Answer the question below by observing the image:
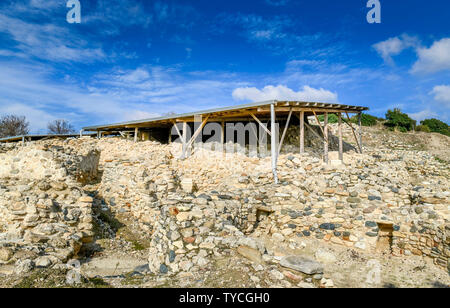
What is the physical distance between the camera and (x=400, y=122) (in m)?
26.3

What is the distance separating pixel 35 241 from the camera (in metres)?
5.06

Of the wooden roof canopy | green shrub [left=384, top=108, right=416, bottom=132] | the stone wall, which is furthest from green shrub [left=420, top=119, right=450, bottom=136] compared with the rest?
the stone wall

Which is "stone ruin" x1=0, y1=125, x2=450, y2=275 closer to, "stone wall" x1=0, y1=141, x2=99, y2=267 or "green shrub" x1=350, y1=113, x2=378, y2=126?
"stone wall" x1=0, y1=141, x2=99, y2=267

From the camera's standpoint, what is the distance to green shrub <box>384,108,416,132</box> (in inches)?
1030

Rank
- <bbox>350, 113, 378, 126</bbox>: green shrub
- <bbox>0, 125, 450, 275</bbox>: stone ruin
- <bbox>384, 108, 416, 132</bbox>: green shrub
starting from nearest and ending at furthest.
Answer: <bbox>0, 125, 450, 275</bbox>: stone ruin, <bbox>384, 108, 416, 132</bbox>: green shrub, <bbox>350, 113, 378, 126</bbox>: green shrub

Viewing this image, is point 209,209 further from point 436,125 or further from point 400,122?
point 436,125

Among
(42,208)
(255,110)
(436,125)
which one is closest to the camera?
(42,208)

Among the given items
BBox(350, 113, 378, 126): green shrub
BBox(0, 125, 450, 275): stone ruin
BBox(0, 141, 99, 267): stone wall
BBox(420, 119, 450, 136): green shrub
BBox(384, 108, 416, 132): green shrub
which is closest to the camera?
BBox(0, 125, 450, 275): stone ruin

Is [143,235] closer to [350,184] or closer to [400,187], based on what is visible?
[350,184]

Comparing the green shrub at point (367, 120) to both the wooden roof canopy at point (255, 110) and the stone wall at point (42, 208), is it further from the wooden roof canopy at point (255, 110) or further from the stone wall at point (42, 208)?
the stone wall at point (42, 208)

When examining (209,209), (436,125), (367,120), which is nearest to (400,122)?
(367,120)

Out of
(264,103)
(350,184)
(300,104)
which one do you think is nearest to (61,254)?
(350,184)

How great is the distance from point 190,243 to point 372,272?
3.55 m

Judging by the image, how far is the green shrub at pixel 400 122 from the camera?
85.8ft
